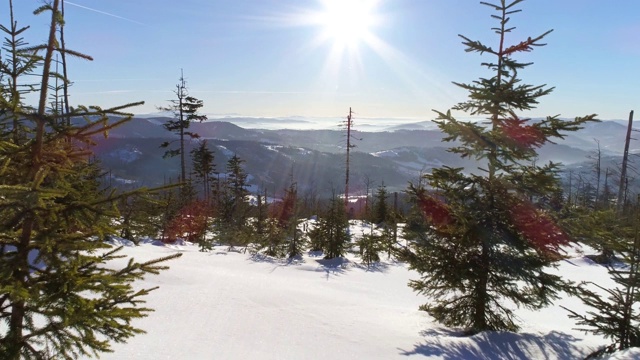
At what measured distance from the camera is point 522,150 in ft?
24.6

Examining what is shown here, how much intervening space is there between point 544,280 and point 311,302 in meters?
4.78

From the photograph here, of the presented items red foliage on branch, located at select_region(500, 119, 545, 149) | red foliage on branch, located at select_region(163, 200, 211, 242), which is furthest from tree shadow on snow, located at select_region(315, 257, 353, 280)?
red foliage on branch, located at select_region(500, 119, 545, 149)

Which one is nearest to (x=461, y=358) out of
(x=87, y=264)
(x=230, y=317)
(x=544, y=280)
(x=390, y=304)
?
(x=544, y=280)

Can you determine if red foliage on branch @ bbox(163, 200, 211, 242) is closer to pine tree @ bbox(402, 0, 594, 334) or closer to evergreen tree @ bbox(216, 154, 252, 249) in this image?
evergreen tree @ bbox(216, 154, 252, 249)

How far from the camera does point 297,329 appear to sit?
6.44 m

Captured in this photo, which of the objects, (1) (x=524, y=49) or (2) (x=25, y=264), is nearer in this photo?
(2) (x=25, y=264)

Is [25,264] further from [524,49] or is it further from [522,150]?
[524,49]

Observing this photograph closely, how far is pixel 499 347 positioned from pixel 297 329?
363cm

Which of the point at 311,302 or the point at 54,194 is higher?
the point at 54,194

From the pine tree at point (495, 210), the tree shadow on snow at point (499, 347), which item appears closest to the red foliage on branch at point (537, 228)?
the pine tree at point (495, 210)

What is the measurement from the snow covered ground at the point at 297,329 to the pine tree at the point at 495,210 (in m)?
0.98

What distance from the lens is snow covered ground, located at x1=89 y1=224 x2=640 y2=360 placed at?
536 cm

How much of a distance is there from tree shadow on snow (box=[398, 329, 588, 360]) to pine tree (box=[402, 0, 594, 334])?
29.1 inches

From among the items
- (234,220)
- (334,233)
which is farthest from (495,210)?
(234,220)
